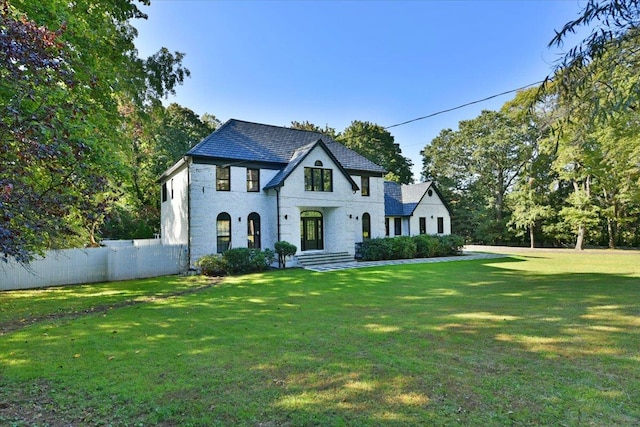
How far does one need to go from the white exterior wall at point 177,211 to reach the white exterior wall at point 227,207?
1.79 ft

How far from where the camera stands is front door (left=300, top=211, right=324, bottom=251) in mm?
20969

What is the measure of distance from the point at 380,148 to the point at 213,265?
35088 millimetres

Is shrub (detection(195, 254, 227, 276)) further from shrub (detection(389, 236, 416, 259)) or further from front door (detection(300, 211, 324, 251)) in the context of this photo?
shrub (detection(389, 236, 416, 259))

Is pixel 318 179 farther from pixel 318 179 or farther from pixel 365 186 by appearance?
pixel 365 186

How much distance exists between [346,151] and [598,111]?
18.9m

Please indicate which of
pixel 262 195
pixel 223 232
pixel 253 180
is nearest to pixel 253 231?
pixel 223 232

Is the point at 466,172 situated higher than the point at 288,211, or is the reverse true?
the point at 466,172

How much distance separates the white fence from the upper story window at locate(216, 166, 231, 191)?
368 cm

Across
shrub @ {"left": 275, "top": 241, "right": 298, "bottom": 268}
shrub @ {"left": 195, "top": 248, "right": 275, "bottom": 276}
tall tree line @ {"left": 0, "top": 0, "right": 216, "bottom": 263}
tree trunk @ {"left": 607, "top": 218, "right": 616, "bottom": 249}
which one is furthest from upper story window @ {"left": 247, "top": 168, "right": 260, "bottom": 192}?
tree trunk @ {"left": 607, "top": 218, "right": 616, "bottom": 249}

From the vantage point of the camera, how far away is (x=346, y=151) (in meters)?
24.6

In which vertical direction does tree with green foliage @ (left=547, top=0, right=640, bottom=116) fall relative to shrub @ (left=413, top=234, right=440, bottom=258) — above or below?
above

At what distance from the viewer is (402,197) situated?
1227 inches

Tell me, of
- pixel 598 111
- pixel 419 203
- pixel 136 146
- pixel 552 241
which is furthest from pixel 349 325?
pixel 552 241

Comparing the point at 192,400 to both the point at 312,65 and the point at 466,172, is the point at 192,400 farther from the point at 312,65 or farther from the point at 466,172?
the point at 466,172
